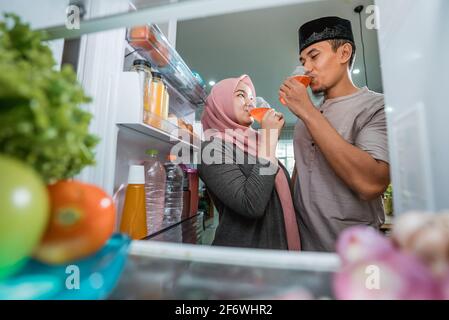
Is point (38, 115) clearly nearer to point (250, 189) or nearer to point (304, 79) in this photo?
point (250, 189)

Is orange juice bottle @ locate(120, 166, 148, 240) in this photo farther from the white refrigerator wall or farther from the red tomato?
the white refrigerator wall

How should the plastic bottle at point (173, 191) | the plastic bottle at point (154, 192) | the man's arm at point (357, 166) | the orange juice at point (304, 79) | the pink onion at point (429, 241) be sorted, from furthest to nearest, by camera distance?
the plastic bottle at point (173, 191), the plastic bottle at point (154, 192), the orange juice at point (304, 79), the man's arm at point (357, 166), the pink onion at point (429, 241)

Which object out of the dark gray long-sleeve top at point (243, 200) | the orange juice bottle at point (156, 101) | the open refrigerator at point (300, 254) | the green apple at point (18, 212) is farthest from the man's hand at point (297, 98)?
the green apple at point (18, 212)

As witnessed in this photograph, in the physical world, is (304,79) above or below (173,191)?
above

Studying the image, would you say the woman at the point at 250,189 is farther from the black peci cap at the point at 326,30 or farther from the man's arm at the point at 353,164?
the black peci cap at the point at 326,30

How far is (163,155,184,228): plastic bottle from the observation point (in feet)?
4.17

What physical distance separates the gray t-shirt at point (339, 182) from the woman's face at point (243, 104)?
13.7 inches

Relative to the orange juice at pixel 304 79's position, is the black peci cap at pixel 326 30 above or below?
above

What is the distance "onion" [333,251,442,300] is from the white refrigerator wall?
14cm

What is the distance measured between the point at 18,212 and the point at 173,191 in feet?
3.69

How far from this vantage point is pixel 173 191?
4.28 ft

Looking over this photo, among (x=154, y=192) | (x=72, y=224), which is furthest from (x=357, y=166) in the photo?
(x=154, y=192)

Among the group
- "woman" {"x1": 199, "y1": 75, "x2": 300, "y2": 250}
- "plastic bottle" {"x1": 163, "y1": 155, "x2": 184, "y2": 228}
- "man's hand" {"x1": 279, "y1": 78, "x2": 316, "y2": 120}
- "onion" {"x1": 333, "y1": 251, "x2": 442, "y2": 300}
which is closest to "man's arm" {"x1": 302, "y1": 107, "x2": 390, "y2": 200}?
"man's hand" {"x1": 279, "y1": 78, "x2": 316, "y2": 120}

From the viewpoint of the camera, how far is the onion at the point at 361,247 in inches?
8.4
